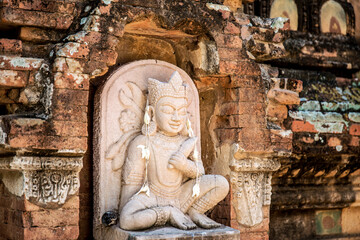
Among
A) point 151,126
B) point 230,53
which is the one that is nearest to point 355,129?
point 230,53

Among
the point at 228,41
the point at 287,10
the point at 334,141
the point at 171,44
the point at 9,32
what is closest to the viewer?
the point at 9,32

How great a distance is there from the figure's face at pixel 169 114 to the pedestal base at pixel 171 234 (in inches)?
34.7

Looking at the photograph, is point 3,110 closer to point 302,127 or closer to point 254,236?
point 254,236

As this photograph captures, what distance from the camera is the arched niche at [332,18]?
7.83 m

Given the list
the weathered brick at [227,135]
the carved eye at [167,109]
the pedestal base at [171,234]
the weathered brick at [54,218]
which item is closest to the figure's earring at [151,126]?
the carved eye at [167,109]

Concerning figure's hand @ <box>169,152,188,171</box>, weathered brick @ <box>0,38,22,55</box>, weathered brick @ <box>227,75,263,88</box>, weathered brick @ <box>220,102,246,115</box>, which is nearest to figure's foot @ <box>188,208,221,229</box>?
figure's hand @ <box>169,152,188,171</box>

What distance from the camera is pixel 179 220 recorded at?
207 inches

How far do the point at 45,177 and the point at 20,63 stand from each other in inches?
35.7

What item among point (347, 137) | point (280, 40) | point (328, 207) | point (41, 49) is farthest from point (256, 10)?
point (41, 49)

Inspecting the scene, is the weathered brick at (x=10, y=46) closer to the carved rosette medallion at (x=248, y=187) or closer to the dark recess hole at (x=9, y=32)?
the dark recess hole at (x=9, y=32)

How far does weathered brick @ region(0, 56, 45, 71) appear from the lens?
16.1 ft

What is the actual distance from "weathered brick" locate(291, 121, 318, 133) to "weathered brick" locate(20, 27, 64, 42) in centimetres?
269

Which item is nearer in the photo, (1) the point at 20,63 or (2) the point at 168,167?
(1) the point at 20,63

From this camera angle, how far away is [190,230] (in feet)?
17.1
